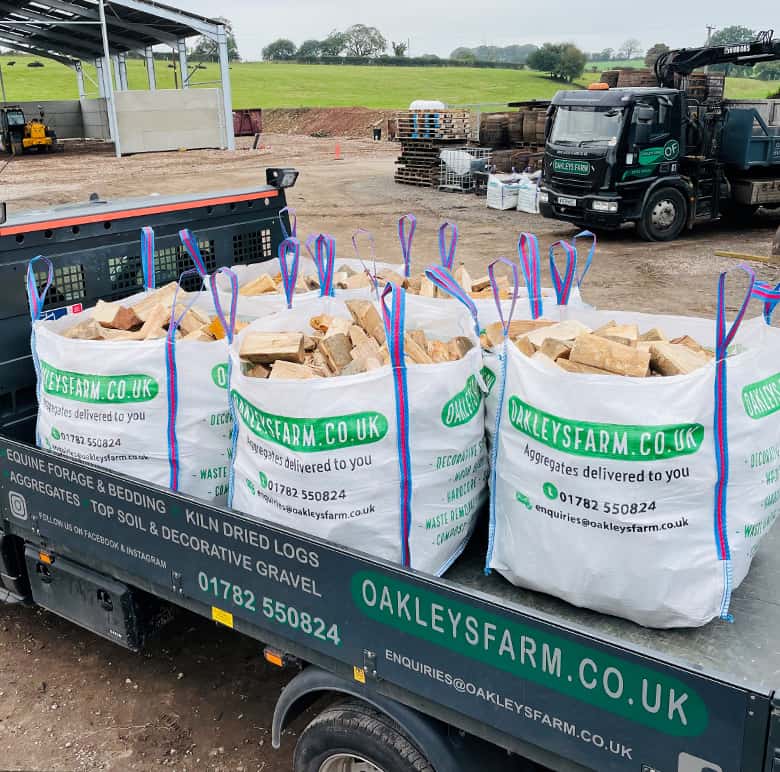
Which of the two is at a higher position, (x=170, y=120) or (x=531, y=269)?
(x=170, y=120)

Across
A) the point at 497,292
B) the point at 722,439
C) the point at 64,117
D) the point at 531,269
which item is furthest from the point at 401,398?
the point at 64,117

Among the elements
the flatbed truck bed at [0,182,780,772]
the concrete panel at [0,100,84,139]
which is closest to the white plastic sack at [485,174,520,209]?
the flatbed truck bed at [0,182,780,772]

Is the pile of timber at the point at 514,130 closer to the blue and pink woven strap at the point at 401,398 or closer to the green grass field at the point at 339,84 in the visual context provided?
the blue and pink woven strap at the point at 401,398

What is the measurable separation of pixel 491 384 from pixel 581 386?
0.69 metres

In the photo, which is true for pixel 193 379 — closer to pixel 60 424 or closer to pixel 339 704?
pixel 60 424

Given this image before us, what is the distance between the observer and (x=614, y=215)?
1413 cm

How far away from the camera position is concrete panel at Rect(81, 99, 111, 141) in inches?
1489

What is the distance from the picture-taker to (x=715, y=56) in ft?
51.3

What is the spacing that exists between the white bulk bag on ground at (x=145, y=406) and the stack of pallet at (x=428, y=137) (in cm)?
1891

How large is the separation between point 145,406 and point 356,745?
4.66 ft

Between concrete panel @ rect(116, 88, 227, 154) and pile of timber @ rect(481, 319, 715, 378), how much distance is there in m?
30.2

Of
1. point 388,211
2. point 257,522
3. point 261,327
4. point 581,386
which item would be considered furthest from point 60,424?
point 388,211

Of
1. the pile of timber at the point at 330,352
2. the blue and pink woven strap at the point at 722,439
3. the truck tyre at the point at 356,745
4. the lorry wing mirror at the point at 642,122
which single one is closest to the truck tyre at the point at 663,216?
the lorry wing mirror at the point at 642,122

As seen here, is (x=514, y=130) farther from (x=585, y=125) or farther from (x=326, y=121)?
(x=326, y=121)
